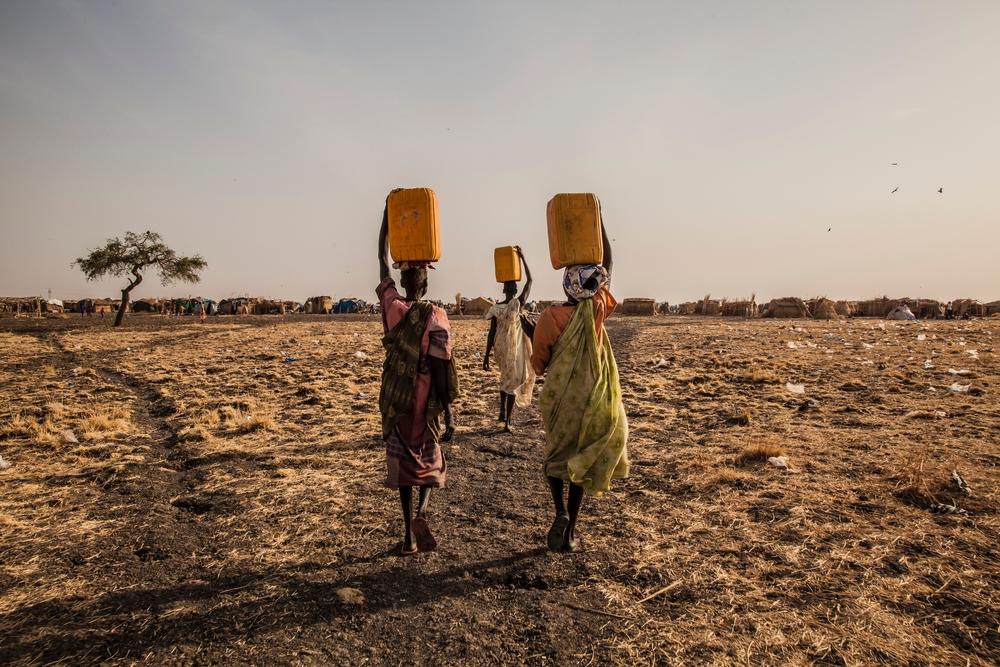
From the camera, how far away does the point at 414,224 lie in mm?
3254

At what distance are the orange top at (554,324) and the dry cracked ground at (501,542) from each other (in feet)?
4.51

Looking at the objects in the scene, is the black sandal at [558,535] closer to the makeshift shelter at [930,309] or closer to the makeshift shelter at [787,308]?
the makeshift shelter at [787,308]

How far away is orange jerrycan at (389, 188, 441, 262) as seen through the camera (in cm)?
325

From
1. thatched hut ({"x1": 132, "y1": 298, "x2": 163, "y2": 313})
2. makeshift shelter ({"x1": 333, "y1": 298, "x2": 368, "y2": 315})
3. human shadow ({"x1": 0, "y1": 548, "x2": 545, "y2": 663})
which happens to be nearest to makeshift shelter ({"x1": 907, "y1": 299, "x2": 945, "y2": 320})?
human shadow ({"x1": 0, "y1": 548, "x2": 545, "y2": 663})

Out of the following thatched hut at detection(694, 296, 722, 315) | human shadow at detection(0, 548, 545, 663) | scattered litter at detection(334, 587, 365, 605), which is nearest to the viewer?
human shadow at detection(0, 548, 545, 663)

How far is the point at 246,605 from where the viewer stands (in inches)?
107

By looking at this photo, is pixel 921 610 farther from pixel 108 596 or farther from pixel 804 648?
pixel 108 596

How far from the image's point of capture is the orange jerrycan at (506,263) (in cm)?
619

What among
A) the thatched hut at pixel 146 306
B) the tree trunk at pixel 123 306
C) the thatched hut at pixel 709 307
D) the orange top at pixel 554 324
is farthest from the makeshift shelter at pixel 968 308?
the thatched hut at pixel 146 306

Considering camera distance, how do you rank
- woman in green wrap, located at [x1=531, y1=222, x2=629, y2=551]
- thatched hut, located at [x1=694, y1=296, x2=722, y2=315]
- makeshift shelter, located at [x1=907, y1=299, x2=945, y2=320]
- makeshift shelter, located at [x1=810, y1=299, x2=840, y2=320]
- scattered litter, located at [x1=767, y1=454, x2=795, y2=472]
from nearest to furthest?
1. woman in green wrap, located at [x1=531, y1=222, x2=629, y2=551]
2. scattered litter, located at [x1=767, y1=454, x2=795, y2=472]
3. makeshift shelter, located at [x1=810, y1=299, x2=840, y2=320]
4. makeshift shelter, located at [x1=907, y1=299, x2=945, y2=320]
5. thatched hut, located at [x1=694, y1=296, x2=722, y2=315]

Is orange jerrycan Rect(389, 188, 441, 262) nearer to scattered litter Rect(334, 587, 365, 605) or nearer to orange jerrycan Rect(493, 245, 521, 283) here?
scattered litter Rect(334, 587, 365, 605)

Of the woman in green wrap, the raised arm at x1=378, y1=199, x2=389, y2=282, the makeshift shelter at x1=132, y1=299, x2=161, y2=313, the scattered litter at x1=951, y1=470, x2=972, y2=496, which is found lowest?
the scattered litter at x1=951, y1=470, x2=972, y2=496

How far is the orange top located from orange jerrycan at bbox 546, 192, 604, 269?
0.98 ft

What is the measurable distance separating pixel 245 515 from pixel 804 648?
12.8ft
